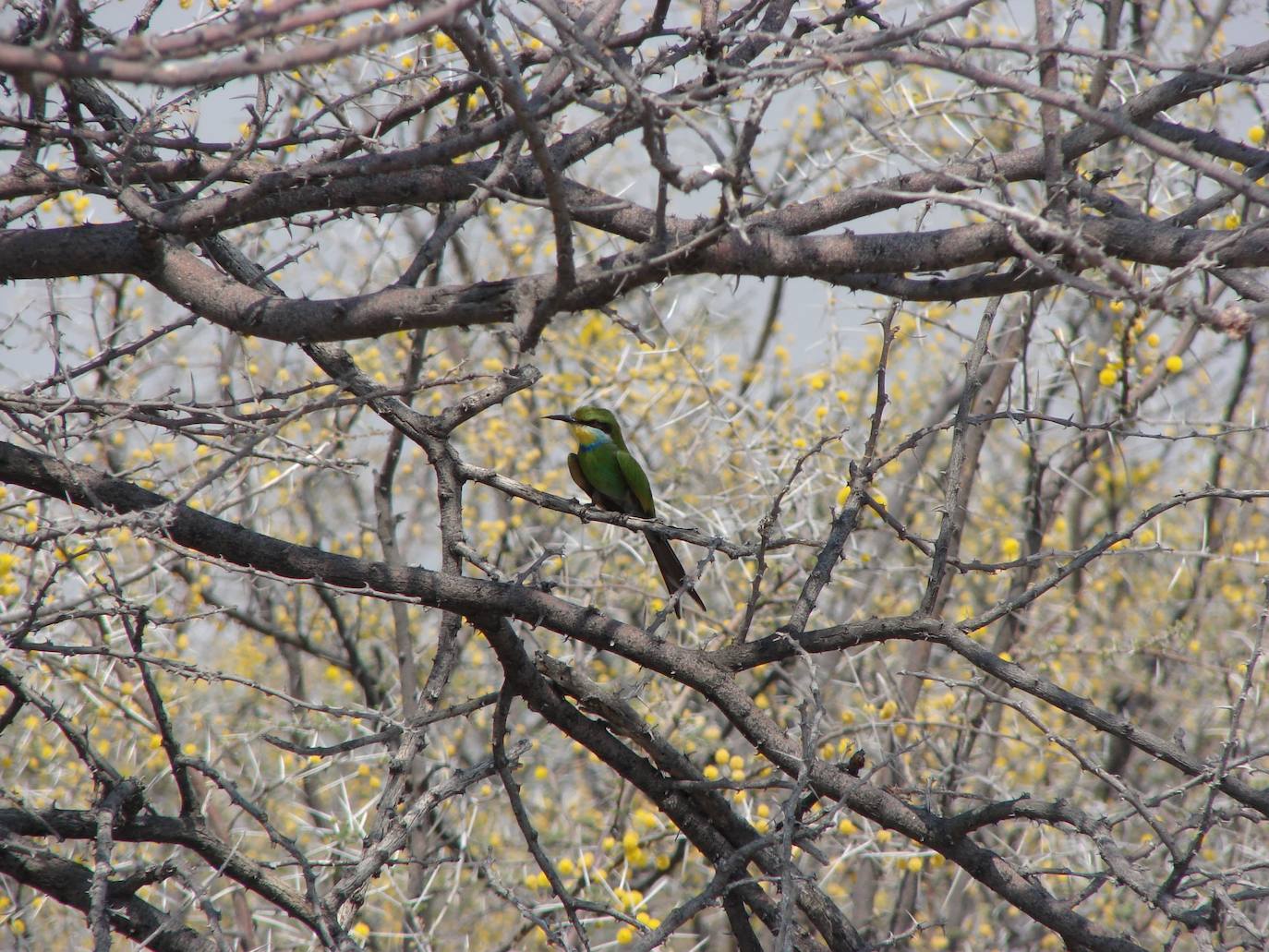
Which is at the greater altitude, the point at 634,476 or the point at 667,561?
the point at 634,476

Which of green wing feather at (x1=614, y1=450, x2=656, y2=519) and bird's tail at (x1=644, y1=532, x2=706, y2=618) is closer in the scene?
bird's tail at (x1=644, y1=532, x2=706, y2=618)

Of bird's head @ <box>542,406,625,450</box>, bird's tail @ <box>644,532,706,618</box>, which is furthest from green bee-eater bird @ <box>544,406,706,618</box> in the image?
bird's tail @ <box>644,532,706,618</box>

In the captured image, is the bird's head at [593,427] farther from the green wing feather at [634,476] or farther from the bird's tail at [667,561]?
the bird's tail at [667,561]

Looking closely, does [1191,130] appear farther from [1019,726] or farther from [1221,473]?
[1221,473]

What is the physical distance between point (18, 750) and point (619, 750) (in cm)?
333

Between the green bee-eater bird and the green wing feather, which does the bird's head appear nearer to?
the green bee-eater bird

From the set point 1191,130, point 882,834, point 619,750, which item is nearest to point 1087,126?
point 1191,130

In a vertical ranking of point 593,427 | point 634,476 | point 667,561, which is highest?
point 593,427

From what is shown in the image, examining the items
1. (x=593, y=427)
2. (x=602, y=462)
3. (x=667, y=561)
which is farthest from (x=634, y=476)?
(x=667, y=561)

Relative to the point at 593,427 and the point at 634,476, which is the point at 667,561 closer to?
the point at 634,476

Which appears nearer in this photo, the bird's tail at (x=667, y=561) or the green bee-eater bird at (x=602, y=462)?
the bird's tail at (x=667, y=561)

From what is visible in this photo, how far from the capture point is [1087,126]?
2830mm

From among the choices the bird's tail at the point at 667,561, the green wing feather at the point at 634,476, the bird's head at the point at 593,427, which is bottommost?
the bird's tail at the point at 667,561

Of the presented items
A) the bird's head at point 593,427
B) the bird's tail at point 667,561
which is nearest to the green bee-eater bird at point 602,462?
the bird's head at point 593,427
